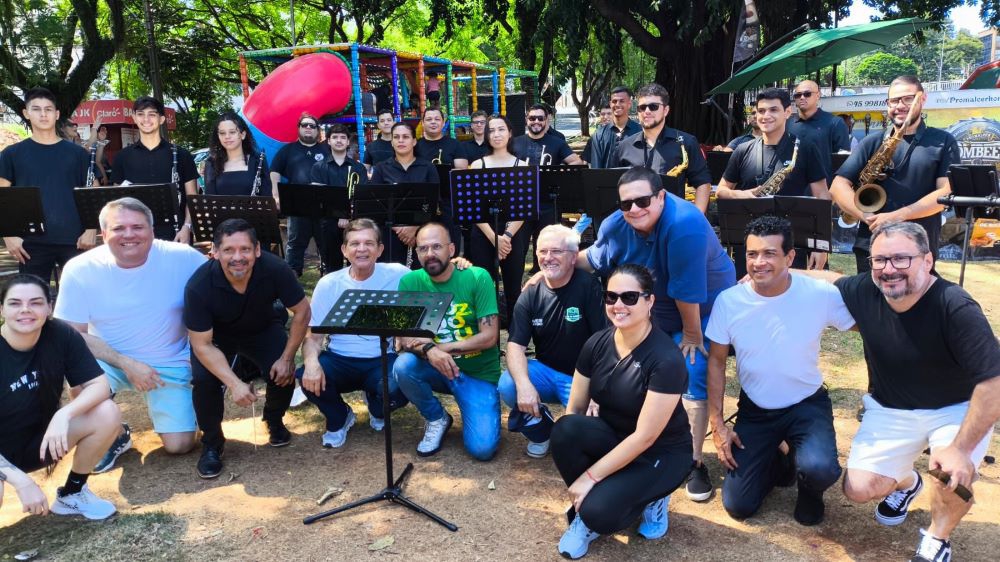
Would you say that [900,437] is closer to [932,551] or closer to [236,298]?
[932,551]

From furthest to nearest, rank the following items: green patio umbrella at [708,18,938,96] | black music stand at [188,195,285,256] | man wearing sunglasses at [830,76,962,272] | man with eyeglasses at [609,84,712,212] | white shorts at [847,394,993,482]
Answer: green patio umbrella at [708,18,938,96] → black music stand at [188,195,285,256] → man with eyeglasses at [609,84,712,212] → man wearing sunglasses at [830,76,962,272] → white shorts at [847,394,993,482]

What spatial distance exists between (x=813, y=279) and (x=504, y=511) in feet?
6.73

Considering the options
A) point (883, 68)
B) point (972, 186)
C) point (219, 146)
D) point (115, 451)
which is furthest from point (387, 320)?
point (883, 68)

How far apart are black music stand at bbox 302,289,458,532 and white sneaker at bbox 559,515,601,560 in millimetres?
600

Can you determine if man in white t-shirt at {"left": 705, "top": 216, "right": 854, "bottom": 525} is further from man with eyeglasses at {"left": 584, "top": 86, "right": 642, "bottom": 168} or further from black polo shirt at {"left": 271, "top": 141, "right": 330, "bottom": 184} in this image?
black polo shirt at {"left": 271, "top": 141, "right": 330, "bottom": 184}

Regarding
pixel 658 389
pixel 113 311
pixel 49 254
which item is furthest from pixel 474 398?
pixel 49 254

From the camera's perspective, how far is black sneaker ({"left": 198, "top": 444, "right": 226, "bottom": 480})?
4414mm

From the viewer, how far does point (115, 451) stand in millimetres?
4664

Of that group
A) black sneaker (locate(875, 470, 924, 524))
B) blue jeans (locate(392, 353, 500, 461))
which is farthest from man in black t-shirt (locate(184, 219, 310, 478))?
black sneaker (locate(875, 470, 924, 524))

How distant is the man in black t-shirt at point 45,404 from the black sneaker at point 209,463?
1.81 feet

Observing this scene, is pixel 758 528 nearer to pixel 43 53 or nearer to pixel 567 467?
pixel 567 467

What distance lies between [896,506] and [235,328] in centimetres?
399

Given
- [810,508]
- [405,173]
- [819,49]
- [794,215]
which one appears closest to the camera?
[810,508]

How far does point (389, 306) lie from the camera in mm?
3641
